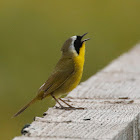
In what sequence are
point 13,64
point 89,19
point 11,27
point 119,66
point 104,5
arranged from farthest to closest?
point 104,5 → point 89,19 → point 11,27 → point 13,64 → point 119,66

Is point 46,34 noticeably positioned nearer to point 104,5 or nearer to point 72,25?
point 72,25

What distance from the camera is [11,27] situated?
12773mm

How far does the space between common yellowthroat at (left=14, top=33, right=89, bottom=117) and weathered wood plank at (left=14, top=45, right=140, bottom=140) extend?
18 centimetres

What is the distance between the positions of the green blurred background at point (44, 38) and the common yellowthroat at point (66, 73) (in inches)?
107

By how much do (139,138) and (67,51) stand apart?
178cm

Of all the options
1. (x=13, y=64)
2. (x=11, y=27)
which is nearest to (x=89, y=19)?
(x=11, y=27)

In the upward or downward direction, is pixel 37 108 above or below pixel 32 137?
below

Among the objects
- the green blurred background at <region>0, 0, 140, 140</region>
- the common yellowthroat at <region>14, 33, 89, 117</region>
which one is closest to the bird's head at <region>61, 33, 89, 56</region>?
the common yellowthroat at <region>14, 33, 89, 117</region>

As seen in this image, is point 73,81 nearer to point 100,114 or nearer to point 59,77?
point 59,77

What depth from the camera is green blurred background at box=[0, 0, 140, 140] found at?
8772 mm

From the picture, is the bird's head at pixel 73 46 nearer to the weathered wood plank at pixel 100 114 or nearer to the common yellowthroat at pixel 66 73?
Answer: the common yellowthroat at pixel 66 73

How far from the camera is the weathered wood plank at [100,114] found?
305 cm

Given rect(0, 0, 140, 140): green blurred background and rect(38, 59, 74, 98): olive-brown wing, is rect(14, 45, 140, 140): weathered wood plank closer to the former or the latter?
rect(38, 59, 74, 98): olive-brown wing

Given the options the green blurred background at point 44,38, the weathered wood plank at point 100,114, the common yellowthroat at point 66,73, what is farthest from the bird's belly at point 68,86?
the green blurred background at point 44,38
